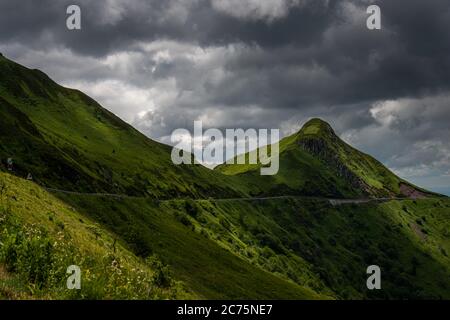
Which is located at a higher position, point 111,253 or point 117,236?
point 117,236

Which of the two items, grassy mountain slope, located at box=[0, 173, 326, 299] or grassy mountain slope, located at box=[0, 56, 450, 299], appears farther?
grassy mountain slope, located at box=[0, 56, 450, 299]

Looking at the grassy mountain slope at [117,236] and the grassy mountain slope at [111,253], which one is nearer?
the grassy mountain slope at [111,253]

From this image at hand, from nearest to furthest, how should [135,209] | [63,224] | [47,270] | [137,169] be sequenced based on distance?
[47,270] → [63,224] → [135,209] → [137,169]

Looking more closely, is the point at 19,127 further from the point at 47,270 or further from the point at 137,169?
the point at 47,270

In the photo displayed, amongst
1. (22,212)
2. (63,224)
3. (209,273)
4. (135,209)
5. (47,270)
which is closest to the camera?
(47,270)

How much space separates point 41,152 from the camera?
10406 centimetres

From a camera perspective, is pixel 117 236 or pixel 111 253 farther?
pixel 117 236

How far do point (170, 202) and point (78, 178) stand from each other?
47.1 meters

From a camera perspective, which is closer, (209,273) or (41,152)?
(209,273)

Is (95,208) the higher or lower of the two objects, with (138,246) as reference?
higher

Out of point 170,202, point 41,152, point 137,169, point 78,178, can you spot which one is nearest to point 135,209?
point 78,178

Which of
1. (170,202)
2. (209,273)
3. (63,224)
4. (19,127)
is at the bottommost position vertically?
(209,273)

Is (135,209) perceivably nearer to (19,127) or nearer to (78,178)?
(78,178)
